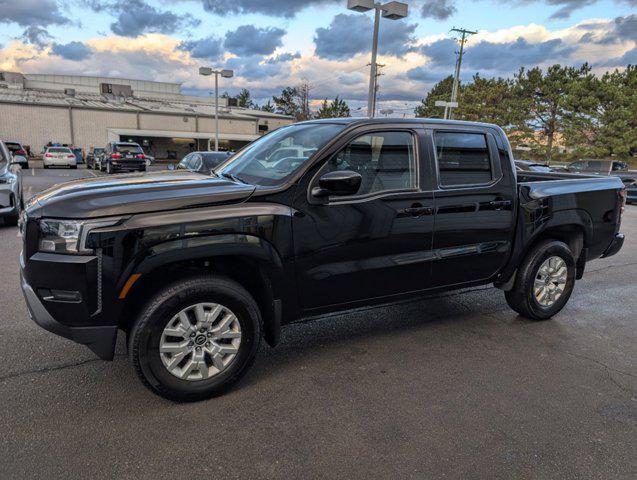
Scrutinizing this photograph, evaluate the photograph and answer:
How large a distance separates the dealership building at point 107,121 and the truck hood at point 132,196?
1805 inches

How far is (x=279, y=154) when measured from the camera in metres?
3.80

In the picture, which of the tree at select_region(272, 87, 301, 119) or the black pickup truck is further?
the tree at select_region(272, 87, 301, 119)

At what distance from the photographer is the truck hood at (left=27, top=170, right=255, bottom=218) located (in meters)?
2.72

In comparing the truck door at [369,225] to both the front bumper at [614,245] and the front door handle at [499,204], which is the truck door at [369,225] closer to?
the front door handle at [499,204]

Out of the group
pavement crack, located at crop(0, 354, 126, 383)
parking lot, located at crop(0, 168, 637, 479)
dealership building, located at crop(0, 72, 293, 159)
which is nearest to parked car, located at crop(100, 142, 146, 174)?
parking lot, located at crop(0, 168, 637, 479)

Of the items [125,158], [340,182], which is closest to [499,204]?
[340,182]

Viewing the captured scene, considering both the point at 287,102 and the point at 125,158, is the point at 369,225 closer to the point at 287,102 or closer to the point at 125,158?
the point at 125,158

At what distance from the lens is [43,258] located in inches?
106

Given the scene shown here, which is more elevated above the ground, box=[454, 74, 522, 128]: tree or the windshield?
box=[454, 74, 522, 128]: tree

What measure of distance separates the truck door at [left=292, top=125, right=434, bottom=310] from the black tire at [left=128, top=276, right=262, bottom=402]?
0.46m

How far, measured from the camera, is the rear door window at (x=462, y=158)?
12.8 ft

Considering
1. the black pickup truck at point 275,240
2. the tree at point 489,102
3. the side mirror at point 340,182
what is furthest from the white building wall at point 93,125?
the side mirror at point 340,182

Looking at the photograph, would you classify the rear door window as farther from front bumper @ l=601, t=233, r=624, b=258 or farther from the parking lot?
front bumper @ l=601, t=233, r=624, b=258

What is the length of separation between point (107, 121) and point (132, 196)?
47512 millimetres
